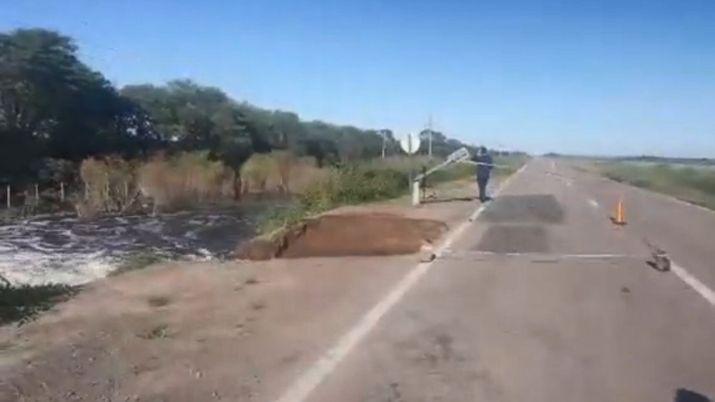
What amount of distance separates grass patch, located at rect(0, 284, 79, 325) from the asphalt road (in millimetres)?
3843

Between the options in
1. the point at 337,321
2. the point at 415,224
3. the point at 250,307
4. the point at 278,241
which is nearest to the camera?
the point at 337,321

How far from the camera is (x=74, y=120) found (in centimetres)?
5531

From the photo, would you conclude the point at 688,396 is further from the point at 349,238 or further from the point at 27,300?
the point at 349,238

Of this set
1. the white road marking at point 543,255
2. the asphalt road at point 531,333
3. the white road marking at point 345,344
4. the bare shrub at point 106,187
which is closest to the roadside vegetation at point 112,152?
the bare shrub at point 106,187

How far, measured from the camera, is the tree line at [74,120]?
4984 cm

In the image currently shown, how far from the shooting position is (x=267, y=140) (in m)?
83.5

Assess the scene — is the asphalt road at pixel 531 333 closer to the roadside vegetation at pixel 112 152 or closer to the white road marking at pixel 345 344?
the white road marking at pixel 345 344

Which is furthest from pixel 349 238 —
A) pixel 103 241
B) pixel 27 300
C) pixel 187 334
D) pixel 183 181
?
pixel 183 181

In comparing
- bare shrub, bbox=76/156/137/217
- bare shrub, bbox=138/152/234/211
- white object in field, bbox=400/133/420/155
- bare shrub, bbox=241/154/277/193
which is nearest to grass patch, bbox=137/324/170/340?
white object in field, bbox=400/133/420/155

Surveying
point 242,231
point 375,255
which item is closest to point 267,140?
point 242,231

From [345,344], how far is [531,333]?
193 centimetres

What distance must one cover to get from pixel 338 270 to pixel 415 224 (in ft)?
25.7

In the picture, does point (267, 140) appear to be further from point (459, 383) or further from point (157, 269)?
point (459, 383)

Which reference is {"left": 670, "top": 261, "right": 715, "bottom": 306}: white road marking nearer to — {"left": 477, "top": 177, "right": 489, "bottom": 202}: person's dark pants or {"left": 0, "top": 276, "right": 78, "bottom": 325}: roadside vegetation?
{"left": 0, "top": 276, "right": 78, "bottom": 325}: roadside vegetation
